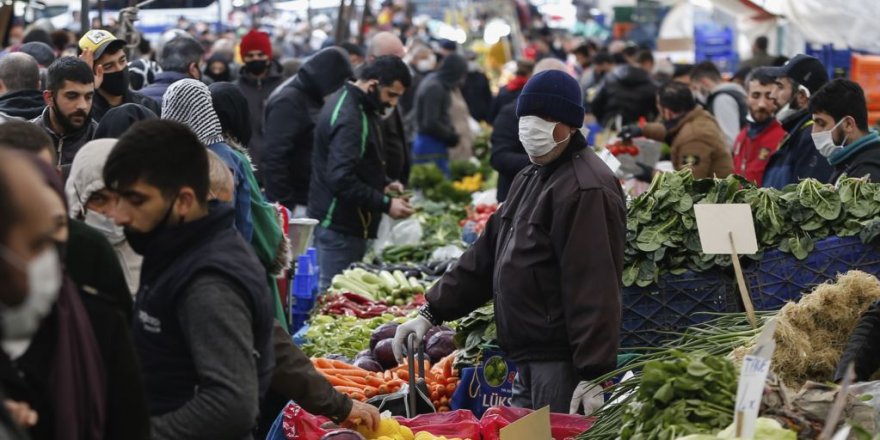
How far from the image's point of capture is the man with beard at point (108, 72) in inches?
275

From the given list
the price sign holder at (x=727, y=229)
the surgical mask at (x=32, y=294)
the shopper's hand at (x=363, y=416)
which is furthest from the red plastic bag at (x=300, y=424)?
the surgical mask at (x=32, y=294)

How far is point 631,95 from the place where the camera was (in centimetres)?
1421

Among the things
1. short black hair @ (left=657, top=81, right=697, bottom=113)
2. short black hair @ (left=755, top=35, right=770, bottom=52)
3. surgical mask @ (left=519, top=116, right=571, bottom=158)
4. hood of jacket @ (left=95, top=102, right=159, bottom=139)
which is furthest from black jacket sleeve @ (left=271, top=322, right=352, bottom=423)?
short black hair @ (left=755, top=35, right=770, bottom=52)

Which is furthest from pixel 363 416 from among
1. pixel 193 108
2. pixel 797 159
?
pixel 797 159

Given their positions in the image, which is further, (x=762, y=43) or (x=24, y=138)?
(x=762, y=43)

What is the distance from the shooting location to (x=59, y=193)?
8.76ft

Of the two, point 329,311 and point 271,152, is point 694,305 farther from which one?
point 271,152

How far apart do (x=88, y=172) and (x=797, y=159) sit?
5.15 m

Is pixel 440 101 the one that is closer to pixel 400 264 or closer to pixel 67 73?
pixel 400 264

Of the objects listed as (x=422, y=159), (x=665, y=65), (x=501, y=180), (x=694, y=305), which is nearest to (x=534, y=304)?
(x=694, y=305)

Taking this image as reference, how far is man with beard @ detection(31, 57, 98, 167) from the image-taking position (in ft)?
19.9

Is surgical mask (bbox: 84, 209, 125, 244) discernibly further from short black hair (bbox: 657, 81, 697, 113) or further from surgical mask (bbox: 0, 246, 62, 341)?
short black hair (bbox: 657, 81, 697, 113)

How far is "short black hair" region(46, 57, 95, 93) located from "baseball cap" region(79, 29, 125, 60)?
0.82m

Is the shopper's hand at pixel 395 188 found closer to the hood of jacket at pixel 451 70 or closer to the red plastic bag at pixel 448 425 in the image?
the red plastic bag at pixel 448 425
